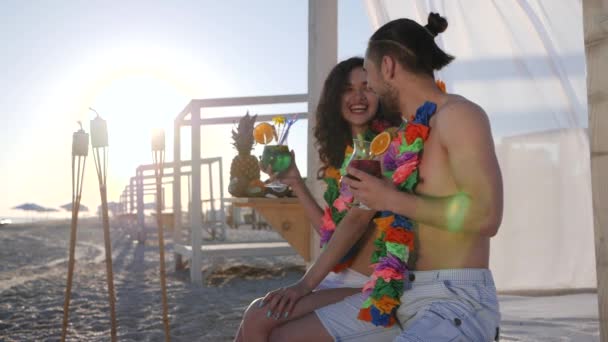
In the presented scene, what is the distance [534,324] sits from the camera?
3307mm

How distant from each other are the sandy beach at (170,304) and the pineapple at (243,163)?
39.8 inches

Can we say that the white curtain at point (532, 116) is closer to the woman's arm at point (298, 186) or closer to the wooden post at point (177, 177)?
the woman's arm at point (298, 186)

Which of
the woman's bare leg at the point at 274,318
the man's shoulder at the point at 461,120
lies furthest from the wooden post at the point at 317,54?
the man's shoulder at the point at 461,120

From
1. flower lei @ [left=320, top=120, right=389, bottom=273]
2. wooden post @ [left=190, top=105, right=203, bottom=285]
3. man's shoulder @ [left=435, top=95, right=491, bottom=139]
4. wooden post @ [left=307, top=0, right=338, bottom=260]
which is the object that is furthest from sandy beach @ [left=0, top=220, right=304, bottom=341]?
man's shoulder @ [left=435, top=95, right=491, bottom=139]

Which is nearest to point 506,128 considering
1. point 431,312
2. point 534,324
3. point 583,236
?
point 583,236

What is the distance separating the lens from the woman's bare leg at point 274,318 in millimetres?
1747

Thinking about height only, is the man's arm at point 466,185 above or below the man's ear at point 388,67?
below

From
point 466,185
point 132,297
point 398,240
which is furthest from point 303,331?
point 132,297

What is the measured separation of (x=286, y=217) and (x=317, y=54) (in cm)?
90

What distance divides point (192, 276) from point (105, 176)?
11.3 feet

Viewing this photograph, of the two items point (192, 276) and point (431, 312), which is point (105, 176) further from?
point (192, 276)

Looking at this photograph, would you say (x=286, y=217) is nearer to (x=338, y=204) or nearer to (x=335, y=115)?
(x=335, y=115)

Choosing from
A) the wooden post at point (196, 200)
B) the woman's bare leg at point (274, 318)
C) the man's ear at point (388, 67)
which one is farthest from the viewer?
the wooden post at point (196, 200)

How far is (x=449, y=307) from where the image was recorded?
55.6 inches
